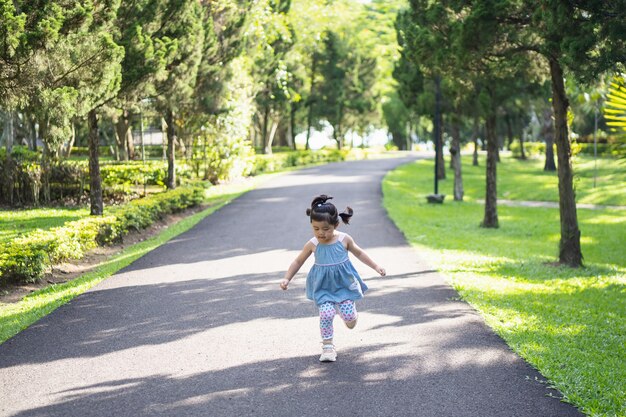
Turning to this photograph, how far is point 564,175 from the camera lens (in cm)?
1213

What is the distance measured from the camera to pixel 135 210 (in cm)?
1563

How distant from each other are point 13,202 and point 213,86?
→ 7692mm

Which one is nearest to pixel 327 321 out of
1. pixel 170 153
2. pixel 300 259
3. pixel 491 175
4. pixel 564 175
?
pixel 300 259

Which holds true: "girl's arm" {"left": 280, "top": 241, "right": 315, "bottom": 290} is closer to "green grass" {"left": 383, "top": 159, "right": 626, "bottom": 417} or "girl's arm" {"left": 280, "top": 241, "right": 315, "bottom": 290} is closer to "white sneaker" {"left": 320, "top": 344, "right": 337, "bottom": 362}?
"white sneaker" {"left": 320, "top": 344, "right": 337, "bottom": 362}

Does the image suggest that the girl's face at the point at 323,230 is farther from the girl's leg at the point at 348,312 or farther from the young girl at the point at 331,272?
the girl's leg at the point at 348,312

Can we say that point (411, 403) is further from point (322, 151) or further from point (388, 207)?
point (322, 151)

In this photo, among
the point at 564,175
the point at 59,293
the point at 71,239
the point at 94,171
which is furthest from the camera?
the point at 94,171

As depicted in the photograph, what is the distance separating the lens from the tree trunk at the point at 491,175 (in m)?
17.4

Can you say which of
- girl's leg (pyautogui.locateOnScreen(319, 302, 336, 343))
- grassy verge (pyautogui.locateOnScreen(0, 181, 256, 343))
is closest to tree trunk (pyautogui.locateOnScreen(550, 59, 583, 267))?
girl's leg (pyautogui.locateOnScreen(319, 302, 336, 343))

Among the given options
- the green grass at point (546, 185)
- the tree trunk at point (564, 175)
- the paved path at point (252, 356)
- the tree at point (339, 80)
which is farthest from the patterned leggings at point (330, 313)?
the tree at point (339, 80)

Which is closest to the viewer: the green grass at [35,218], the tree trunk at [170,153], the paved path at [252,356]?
the paved path at [252,356]

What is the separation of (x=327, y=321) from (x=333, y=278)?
0.41 metres

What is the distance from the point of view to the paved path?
5.10m

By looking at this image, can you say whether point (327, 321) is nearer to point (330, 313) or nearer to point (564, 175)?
point (330, 313)
